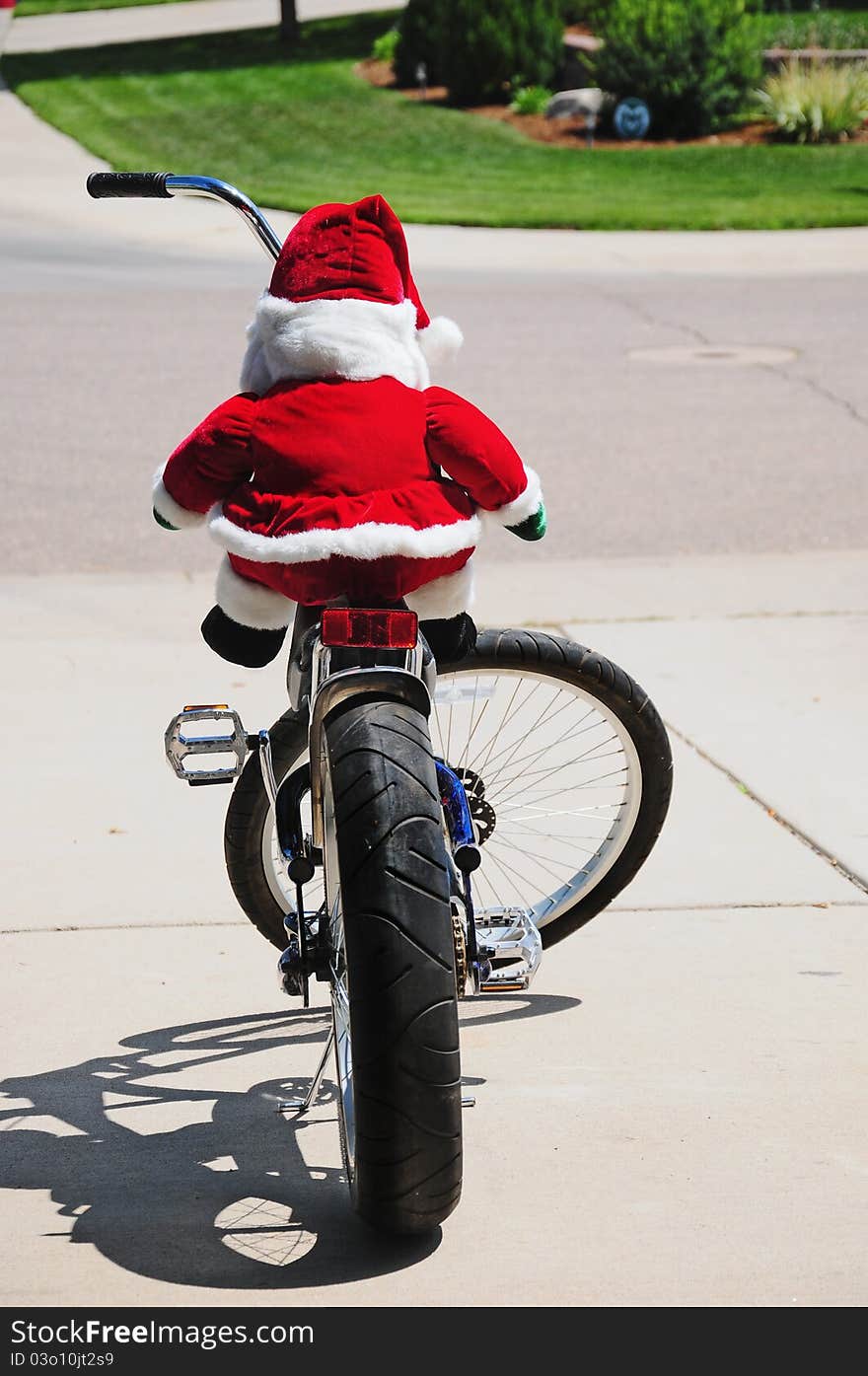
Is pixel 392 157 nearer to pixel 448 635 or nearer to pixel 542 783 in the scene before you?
pixel 542 783

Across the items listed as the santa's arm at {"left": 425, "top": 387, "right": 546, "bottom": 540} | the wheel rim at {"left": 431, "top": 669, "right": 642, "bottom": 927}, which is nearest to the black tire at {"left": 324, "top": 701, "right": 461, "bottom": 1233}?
the santa's arm at {"left": 425, "top": 387, "right": 546, "bottom": 540}

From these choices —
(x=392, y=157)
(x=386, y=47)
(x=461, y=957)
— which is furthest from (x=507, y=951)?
(x=386, y=47)

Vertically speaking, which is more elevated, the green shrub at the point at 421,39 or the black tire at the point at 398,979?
→ the green shrub at the point at 421,39

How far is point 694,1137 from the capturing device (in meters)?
3.59

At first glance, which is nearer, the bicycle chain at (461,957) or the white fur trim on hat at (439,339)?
the bicycle chain at (461,957)

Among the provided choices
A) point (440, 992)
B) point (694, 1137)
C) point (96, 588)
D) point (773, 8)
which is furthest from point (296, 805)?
point (773, 8)

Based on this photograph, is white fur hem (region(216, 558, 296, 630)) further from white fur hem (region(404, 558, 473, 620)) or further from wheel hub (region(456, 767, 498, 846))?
wheel hub (region(456, 767, 498, 846))

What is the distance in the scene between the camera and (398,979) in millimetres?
2898

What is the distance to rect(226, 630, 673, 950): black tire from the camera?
3.95 m

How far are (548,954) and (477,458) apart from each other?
1525 millimetres

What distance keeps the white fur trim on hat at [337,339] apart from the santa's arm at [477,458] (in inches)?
4.1

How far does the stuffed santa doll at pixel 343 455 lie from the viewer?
326cm

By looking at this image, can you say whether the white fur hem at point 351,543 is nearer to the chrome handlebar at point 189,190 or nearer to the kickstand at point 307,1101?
the chrome handlebar at point 189,190

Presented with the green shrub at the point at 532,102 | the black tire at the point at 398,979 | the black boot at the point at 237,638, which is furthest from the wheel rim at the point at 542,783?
the green shrub at the point at 532,102
